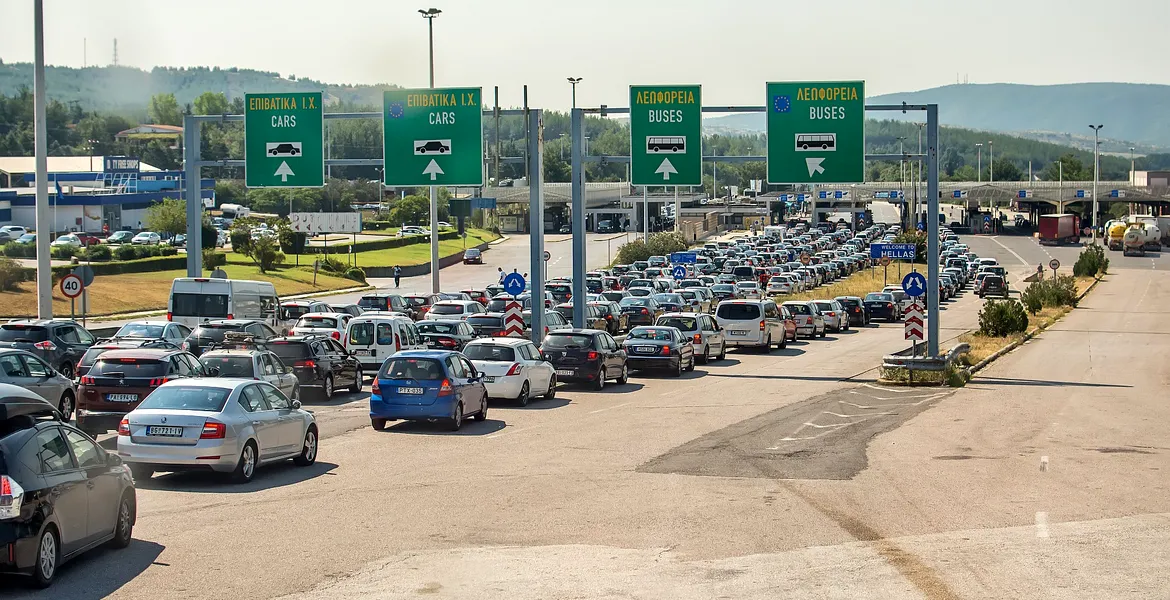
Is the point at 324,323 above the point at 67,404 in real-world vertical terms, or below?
above

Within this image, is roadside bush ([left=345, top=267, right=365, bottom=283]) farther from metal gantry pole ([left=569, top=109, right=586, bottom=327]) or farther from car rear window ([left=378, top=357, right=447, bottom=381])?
car rear window ([left=378, top=357, right=447, bottom=381])

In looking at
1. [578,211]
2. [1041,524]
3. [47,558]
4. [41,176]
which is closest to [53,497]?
[47,558]

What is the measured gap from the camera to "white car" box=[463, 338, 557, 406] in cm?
2800

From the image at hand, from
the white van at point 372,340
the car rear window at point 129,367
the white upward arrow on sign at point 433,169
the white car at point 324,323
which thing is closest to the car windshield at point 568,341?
the white van at point 372,340

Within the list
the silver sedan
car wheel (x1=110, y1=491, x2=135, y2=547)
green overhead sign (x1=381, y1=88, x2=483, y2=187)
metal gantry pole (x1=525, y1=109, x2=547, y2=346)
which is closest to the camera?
car wheel (x1=110, y1=491, x2=135, y2=547)

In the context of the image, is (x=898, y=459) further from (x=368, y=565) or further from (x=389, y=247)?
(x=389, y=247)

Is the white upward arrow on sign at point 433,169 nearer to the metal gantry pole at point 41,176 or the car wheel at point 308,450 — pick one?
the metal gantry pole at point 41,176

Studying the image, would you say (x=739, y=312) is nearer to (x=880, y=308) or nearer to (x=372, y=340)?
(x=372, y=340)

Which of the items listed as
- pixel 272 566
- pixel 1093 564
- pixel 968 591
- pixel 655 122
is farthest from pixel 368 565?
pixel 655 122

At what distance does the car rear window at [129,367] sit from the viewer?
22.0 metres

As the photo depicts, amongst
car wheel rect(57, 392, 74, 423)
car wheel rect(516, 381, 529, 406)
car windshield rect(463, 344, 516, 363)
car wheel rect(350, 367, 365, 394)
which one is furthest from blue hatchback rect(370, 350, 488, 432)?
car wheel rect(350, 367, 365, 394)

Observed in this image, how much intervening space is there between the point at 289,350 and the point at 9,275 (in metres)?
34.1

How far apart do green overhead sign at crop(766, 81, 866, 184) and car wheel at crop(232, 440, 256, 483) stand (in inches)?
904

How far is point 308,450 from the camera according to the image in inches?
752
